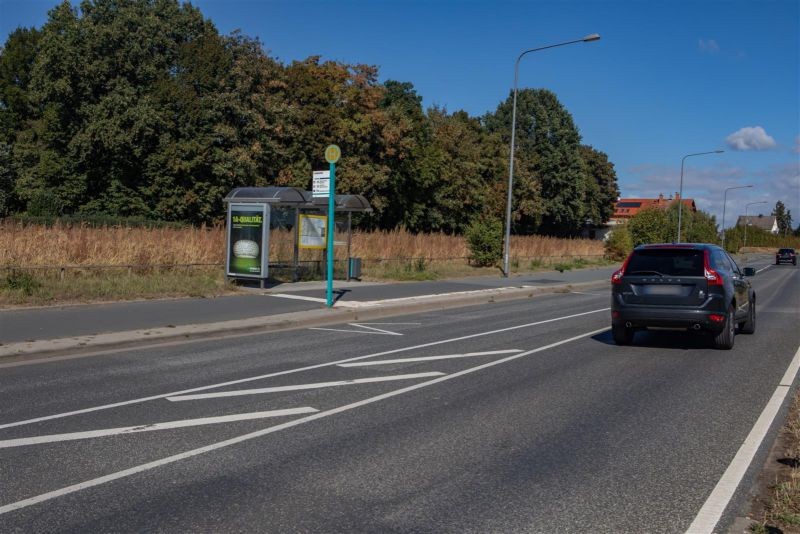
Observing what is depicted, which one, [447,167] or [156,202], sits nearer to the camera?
[156,202]

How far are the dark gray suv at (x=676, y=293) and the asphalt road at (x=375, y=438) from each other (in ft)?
1.72

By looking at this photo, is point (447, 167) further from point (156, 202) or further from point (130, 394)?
point (130, 394)

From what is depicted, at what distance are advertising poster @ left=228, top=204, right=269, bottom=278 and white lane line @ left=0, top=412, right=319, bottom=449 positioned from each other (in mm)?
11810

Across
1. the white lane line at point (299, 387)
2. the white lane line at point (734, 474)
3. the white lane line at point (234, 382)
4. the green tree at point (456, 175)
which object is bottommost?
the white lane line at point (234, 382)

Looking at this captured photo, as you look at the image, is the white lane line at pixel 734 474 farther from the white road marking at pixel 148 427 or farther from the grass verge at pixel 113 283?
the grass verge at pixel 113 283

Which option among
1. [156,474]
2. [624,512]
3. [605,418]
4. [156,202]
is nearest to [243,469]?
[156,474]

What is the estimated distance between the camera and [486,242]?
3278 centimetres

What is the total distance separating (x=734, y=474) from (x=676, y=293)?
6.21 meters

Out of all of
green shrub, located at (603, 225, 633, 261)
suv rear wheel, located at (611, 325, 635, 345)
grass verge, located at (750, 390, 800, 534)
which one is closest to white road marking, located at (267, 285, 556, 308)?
suv rear wheel, located at (611, 325, 635, 345)

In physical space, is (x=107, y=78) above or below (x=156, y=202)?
above

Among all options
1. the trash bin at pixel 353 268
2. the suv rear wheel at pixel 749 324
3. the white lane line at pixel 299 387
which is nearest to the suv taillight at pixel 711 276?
the suv rear wheel at pixel 749 324

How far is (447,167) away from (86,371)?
1914 inches

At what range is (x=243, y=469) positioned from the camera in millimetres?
5129

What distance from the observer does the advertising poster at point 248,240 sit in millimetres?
18375
